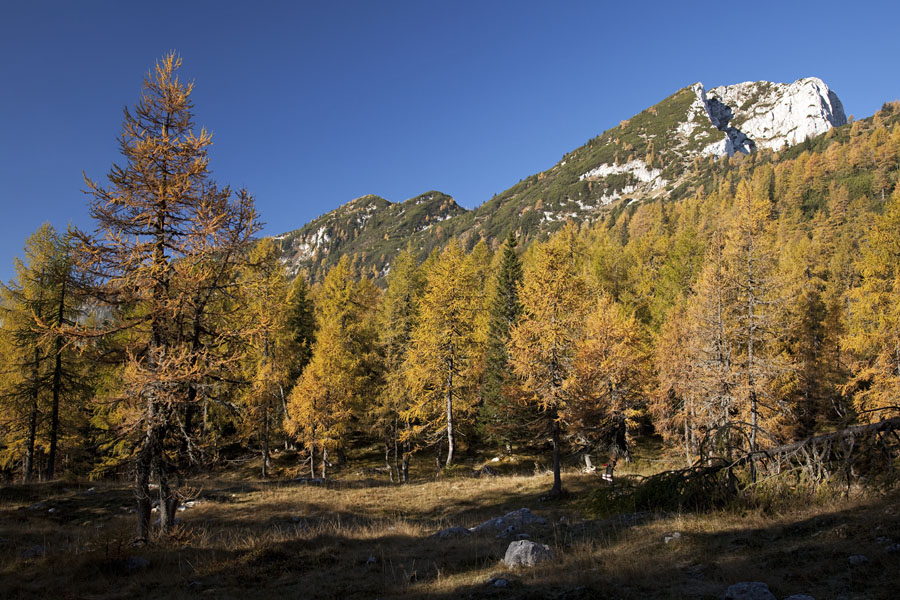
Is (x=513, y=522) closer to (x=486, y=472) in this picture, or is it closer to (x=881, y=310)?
(x=486, y=472)

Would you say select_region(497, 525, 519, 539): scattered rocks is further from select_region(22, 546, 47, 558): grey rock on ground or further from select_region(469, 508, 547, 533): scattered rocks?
select_region(22, 546, 47, 558): grey rock on ground

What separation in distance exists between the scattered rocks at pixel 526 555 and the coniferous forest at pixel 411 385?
532 millimetres

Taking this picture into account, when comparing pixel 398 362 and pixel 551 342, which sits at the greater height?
pixel 398 362

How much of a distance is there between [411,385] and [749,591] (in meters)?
24.6

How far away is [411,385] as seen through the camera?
28.5 meters

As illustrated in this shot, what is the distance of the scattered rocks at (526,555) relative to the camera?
23.1ft

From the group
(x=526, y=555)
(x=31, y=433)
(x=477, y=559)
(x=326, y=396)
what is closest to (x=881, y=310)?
(x=526, y=555)

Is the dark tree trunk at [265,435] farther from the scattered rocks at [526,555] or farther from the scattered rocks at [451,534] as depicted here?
the scattered rocks at [526,555]

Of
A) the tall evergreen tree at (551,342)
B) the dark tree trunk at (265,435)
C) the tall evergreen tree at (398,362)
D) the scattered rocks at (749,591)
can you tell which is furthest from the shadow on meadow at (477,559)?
the tall evergreen tree at (398,362)

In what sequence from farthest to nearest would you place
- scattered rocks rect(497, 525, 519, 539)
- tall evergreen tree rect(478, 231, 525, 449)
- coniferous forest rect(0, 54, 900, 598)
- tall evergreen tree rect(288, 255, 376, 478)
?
1. tall evergreen tree rect(478, 231, 525, 449)
2. tall evergreen tree rect(288, 255, 376, 478)
3. scattered rocks rect(497, 525, 519, 539)
4. coniferous forest rect(0, 54, 900, 598)

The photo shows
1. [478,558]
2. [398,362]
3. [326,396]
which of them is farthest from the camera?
[398,362]

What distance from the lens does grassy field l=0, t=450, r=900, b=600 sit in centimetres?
530

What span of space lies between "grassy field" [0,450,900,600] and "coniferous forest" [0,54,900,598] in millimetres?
115

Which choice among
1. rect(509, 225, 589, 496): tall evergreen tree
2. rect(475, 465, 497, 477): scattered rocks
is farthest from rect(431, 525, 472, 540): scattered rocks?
rect(475, 465, 497, 477): scattered rocks
